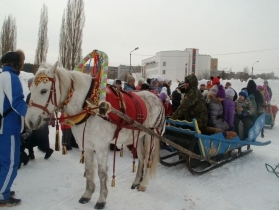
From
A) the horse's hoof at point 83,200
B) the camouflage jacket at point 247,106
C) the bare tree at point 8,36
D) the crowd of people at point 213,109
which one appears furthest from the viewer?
the bare tree at point 8,36

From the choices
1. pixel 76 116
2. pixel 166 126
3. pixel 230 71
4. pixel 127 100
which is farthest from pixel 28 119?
pixel 230 71

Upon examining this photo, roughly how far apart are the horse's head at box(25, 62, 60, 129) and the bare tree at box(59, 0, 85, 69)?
43.2ft

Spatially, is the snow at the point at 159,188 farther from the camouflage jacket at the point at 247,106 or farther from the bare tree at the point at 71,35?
the bare tree at the point at 71,35

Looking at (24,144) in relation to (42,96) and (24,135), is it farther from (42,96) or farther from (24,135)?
(42,96)

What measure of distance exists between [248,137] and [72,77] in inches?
155

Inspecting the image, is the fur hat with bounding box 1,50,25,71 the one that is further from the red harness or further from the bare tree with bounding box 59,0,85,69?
the bare tree with bounding box 59,0,85,69

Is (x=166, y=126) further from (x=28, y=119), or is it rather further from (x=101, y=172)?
(x=28, y=119)

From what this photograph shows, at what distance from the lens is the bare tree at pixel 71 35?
15344 mm

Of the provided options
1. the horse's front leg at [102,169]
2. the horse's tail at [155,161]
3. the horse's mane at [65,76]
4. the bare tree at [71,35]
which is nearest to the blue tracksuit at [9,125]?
the horse's mane at [65,76]

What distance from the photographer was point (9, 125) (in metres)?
2.94

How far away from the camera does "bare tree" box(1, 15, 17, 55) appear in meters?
19.7

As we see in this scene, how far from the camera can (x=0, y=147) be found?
9.68 ft

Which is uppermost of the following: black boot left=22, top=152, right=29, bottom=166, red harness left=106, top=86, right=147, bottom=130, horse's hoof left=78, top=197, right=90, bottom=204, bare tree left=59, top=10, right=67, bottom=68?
bare tree left=59, top=10, right=67, bottom=68

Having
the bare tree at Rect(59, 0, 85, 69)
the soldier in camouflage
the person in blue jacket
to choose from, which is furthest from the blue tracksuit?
the bare tree at Rect(59, 0, 85, 69)
